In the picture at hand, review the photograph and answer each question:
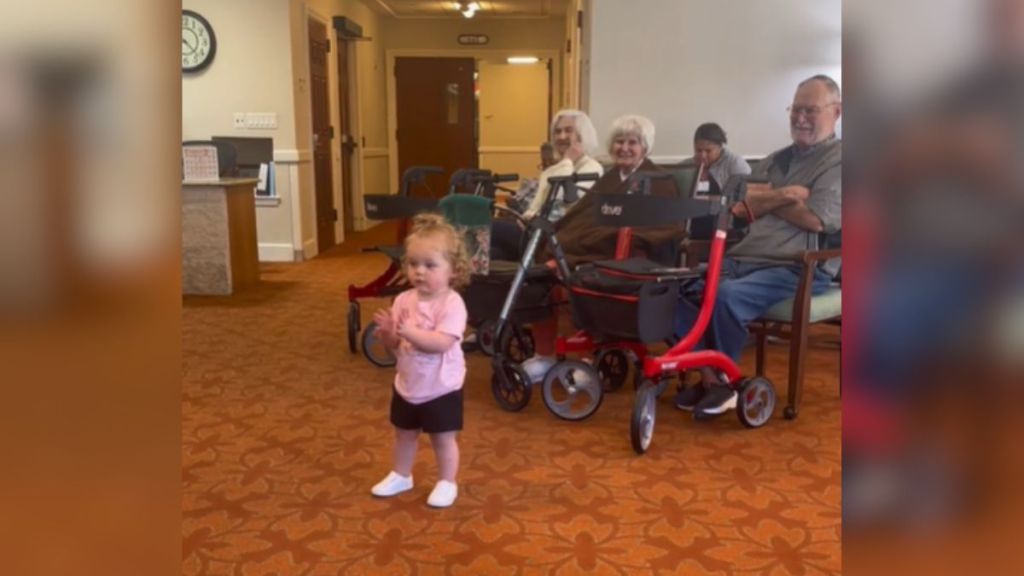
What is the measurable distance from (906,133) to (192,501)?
6.97 feet

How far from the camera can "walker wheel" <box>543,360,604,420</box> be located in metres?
2.69

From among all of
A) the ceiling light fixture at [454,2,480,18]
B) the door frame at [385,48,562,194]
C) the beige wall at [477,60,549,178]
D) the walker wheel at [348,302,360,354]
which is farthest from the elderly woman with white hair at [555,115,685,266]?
the beige wall at [477,60,549,178]

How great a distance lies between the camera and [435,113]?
32.4 ft

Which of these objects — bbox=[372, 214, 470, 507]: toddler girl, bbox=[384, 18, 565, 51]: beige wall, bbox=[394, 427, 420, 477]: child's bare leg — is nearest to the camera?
bbox=[372, 214, 470, 507]: toddler girl

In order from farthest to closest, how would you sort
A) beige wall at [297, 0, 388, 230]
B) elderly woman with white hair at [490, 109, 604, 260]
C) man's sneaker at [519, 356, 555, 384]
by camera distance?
beige wall at [297, 0, 388, 230]
elderly woman with white hair at [490, 109, 604, 260]
man's sneaker at [519, 356, 555, 384]

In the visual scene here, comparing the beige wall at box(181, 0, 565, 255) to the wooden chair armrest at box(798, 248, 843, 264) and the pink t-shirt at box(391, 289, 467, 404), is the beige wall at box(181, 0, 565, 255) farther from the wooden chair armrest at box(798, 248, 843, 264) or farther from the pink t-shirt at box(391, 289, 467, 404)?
the wooden chair armrest at box(798, 248, 843, 264)

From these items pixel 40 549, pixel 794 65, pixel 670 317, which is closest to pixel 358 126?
pixel 794 65

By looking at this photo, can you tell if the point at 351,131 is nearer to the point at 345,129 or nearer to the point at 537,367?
the point at 345,129

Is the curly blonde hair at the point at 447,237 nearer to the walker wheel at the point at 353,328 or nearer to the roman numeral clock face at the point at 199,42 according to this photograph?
the walker wheel at the point at 353,328

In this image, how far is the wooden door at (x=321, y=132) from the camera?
22.1ft

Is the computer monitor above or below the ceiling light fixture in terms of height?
below

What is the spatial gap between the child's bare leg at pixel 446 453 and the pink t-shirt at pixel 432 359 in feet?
0.41

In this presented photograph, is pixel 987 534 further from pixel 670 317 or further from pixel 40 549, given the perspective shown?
pixel 670 317

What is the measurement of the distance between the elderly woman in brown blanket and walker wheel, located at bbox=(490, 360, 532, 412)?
0.58ft
